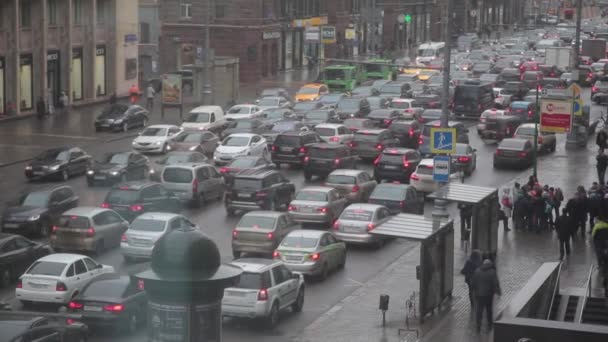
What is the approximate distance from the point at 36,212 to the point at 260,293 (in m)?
10.6

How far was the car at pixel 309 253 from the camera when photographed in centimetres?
2805

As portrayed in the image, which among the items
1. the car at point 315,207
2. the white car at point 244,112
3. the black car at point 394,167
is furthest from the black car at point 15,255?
the white car at point 244,112

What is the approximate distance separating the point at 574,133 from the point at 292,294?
1209 inches

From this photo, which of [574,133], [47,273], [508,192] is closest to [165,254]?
[47,273]

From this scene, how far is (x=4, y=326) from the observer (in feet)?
65.8

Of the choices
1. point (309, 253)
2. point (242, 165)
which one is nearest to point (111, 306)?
point (309, 253)

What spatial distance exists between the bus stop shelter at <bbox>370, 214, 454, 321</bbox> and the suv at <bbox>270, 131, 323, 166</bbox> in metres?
18.7

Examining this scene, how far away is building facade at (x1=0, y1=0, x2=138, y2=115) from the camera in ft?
186

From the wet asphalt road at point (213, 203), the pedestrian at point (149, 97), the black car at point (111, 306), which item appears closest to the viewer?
the black car at point (111, 306)

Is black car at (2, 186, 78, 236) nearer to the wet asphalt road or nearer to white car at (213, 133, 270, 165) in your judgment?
the wet asphalt road

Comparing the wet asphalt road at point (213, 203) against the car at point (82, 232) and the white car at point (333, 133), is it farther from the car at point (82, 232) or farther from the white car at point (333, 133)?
the white car at point (333, 133)

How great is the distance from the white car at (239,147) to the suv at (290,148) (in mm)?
1021

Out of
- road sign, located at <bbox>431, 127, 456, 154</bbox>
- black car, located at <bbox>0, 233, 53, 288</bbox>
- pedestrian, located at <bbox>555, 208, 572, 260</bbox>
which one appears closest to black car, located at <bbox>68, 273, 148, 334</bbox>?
black car, located at <bbox>0, 233, 53, 288</bbox>

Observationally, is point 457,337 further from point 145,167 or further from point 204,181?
point 145,167
